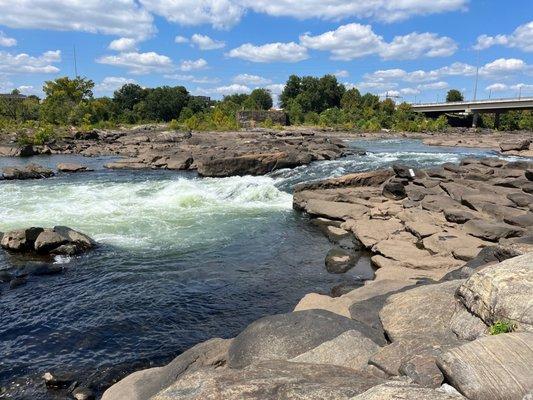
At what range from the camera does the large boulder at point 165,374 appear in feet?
21.5

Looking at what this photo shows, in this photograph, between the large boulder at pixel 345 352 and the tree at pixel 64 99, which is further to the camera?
the tree at pixel 64 99

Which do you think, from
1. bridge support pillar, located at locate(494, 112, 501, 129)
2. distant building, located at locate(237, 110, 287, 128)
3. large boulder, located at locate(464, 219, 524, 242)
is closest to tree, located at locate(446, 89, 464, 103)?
bridge support pillar, located at locate(494, 112, 501, 129)

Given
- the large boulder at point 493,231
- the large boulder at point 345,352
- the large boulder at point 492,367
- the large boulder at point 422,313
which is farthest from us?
the large boulder at point 493,231

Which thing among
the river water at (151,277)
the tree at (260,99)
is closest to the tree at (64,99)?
the tree at (260,99)

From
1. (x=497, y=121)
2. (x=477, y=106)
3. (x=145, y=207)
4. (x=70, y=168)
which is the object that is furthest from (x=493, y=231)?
(x=497, y=121)

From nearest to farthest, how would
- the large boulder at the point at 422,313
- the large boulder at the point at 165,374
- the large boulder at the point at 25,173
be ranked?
the large boulder at the point at 422,313 → the large boulder at the point at 165,374 → the large boulder at the point at 25,173

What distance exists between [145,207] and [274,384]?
16.9 m

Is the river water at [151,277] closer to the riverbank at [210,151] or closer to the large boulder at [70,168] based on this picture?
the riverbank at [210,151]

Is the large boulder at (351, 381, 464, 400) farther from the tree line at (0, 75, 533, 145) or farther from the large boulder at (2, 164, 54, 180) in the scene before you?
the tree line at (0, 75, 533, 145)

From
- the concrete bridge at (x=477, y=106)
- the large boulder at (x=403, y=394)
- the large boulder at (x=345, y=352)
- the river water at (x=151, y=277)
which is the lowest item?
the river water at (x=151, y=277)

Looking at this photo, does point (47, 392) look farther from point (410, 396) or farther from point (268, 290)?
point (410, 396)

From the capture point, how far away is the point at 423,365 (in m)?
4.61

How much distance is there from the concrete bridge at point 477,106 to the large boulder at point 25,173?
244ft

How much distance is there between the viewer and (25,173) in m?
28.8
